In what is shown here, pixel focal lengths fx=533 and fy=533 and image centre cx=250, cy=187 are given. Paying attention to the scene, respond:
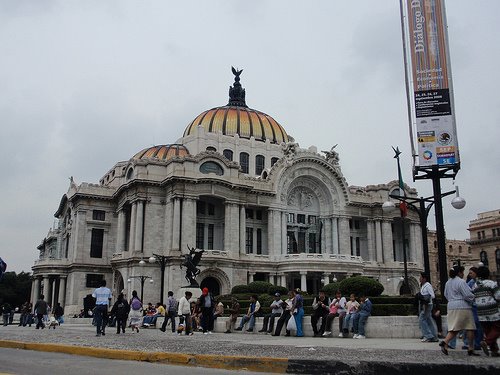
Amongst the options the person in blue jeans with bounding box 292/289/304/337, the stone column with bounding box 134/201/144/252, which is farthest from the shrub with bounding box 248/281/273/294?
the person in blue jeans with bounding box 292/289/304/337

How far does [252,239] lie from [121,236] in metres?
14.1

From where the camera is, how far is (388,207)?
23469 mm

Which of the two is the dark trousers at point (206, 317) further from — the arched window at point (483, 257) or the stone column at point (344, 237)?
the arched window at point (483, 257)

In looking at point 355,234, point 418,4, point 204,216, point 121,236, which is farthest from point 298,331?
point 355,234

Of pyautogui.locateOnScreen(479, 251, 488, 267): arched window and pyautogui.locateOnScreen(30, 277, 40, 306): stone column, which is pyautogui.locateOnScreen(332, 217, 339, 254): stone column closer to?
pyautogui.locateOnScreen(479, 251, 488, 267): arched window

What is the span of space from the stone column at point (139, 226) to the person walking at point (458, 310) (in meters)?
43.7

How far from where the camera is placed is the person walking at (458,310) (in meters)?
10.8

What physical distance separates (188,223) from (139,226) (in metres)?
5.05

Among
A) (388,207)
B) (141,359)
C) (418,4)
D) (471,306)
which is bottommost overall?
(141,359)

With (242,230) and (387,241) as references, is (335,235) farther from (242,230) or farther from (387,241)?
(242,230)

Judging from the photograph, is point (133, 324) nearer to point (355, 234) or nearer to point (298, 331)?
point (298, 331)

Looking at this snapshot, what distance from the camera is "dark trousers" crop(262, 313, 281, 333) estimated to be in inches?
830

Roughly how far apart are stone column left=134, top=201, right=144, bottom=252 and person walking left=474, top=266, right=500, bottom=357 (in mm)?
44098

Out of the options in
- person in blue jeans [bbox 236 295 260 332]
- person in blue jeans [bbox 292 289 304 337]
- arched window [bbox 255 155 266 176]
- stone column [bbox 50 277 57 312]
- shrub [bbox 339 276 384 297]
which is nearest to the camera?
person in blue jeans [bbox 292 289 304 337]
